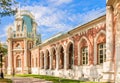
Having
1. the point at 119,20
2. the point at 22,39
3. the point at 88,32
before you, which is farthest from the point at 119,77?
the point at 22,39

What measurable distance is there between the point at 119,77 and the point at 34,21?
48.1 meters

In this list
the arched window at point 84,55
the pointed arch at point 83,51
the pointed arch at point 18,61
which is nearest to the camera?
the pointed arch at point 83,51

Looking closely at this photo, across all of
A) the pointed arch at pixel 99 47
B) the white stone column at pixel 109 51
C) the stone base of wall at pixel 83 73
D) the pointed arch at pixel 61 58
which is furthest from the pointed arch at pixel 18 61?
the white stone column at pixel 109 51

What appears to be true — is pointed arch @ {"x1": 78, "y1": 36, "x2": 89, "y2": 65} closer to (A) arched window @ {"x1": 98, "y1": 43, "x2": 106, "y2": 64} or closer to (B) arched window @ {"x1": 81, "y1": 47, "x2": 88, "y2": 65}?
(B) arched window @ {"x1": 81, "y1": 47, "x2": 88, "y2": 65}

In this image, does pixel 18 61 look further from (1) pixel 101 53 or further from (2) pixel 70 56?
(1) pixel 101 53

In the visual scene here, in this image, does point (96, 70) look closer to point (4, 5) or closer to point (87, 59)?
point (87, 59)

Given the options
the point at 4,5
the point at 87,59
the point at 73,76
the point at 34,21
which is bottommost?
the point at 73,76

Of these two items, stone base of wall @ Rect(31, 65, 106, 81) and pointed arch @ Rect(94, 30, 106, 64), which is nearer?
pointed arch @ Rect(94, 30, 106, 64)

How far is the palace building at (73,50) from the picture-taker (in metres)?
16.6

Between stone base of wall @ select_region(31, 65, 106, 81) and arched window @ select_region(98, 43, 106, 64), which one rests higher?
arched window @ select_region(98, 43, 106, 64)

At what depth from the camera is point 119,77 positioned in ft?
44.1

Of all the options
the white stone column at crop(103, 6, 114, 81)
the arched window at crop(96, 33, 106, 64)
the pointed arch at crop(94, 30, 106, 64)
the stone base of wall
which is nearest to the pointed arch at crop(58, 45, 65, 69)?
the stone base of wall

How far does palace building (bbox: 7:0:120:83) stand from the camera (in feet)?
54.4

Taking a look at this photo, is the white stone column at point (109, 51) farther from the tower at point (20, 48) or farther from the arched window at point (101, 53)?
the tower at point (20, 48)
